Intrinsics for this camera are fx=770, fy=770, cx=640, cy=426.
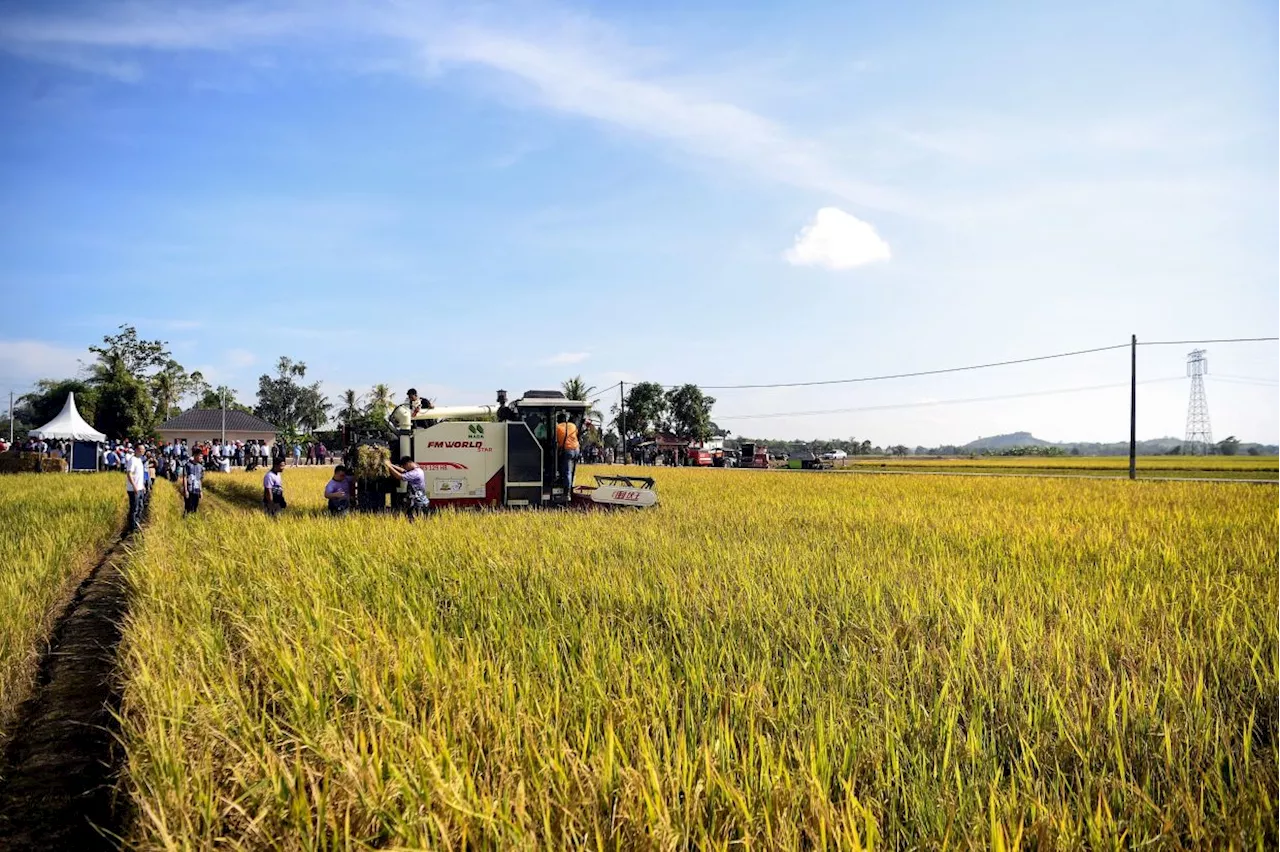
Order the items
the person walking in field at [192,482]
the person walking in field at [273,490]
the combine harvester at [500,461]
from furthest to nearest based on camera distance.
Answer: the person walking in field at [192,482] < the person walking in field at [273,490] < the combine harvester at [500,461]

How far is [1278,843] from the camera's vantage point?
246 centimetres

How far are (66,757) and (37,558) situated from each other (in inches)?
209

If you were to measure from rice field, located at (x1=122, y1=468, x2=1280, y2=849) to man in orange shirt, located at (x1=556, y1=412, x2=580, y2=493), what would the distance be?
5781 mm

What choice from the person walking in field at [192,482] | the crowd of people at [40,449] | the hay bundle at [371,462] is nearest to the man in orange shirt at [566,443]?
the hay bundle at [371,462]

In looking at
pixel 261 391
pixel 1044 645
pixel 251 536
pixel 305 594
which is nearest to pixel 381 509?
pixel 251 536

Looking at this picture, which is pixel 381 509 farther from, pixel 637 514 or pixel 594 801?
pixel 594 801

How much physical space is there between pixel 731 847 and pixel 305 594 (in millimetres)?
4378

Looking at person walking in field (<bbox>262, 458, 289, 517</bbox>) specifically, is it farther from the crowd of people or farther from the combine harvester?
the crowd of people

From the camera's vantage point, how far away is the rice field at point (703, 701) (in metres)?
2.50

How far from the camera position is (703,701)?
3.74 meters

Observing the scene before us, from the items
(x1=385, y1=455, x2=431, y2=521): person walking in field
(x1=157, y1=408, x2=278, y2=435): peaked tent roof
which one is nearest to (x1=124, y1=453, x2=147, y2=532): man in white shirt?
(x1=385, y1=455, x2=431, y2=521): person walking in field

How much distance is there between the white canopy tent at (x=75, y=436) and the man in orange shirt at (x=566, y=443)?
31286mm

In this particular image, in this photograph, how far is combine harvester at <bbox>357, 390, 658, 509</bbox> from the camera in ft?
42.1

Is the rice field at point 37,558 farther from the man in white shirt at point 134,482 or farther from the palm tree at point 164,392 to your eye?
the palm tree at point 164,392
